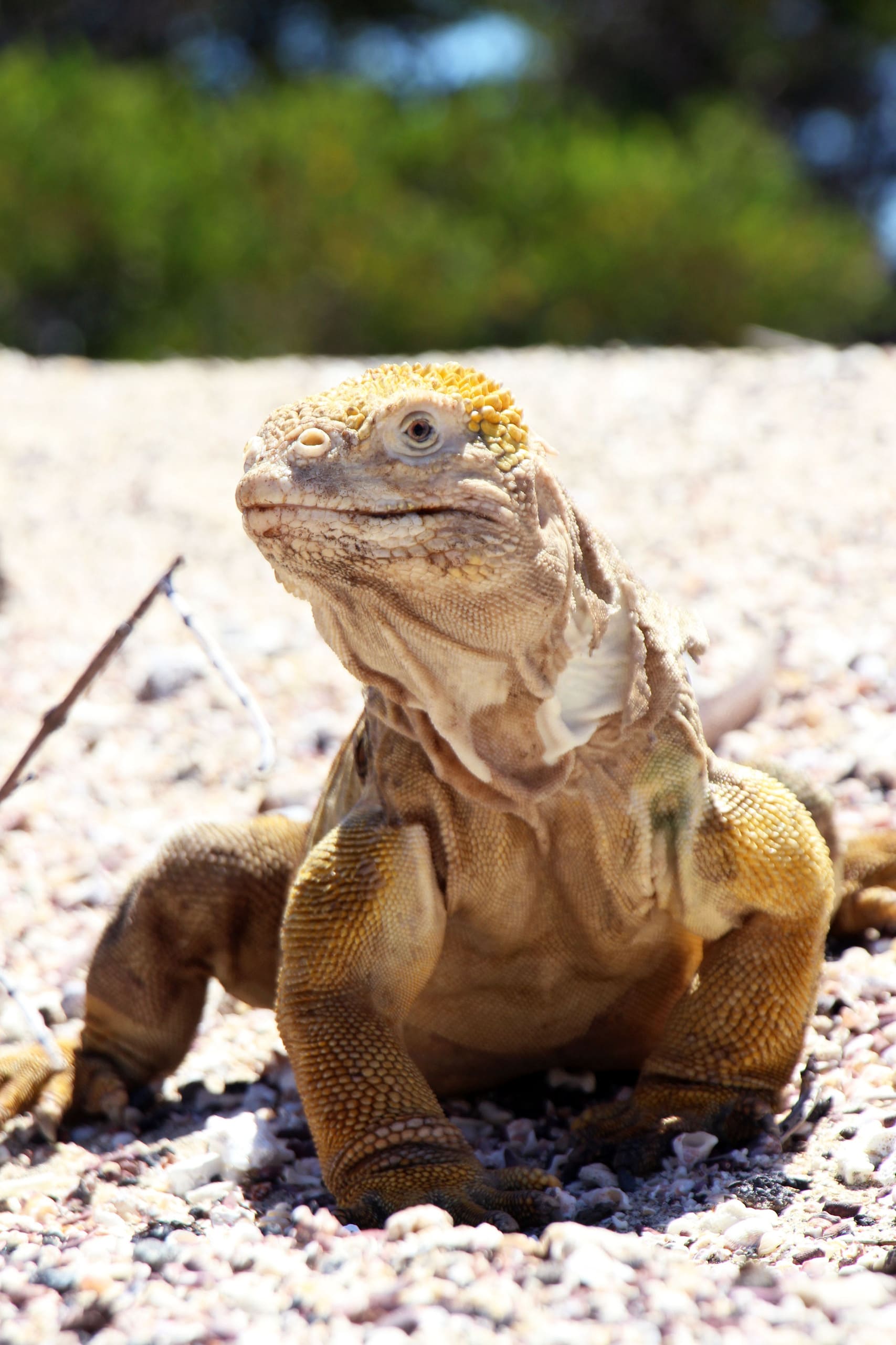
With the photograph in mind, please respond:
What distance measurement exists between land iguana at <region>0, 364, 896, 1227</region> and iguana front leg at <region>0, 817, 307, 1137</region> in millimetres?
400

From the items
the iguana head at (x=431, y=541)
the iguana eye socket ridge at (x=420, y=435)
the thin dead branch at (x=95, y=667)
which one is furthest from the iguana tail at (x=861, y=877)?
the thin dead branch at (x=95, y=667)

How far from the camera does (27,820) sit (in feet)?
18.9

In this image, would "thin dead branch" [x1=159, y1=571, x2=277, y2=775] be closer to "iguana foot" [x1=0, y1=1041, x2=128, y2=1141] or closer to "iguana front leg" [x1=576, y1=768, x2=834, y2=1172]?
"iguana front leg" [x1=576, y1=768, x2=834, y2=1172]

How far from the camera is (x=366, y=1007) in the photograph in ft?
10.2

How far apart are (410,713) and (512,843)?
1.15ft

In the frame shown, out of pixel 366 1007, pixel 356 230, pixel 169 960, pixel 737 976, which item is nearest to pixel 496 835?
pixel 366 1007

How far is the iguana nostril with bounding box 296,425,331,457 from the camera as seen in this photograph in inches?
108

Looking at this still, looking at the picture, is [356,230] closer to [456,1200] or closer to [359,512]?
[359,512]

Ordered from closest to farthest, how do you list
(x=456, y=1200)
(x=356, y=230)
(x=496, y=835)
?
(x=456, y=1200), (x=496, y=835), (x=356, y=230)

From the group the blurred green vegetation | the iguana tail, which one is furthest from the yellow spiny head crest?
the blurred green vegetation

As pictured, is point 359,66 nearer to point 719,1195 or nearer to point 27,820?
point 27,820

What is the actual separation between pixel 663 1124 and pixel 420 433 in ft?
4.74

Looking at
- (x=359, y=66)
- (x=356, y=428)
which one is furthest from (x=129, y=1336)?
(x=359, y=66)

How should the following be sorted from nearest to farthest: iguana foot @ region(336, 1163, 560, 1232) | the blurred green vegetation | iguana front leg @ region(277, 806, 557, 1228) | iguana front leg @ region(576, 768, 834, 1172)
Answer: iguana foot @ region(336, 1163, 560, 1232) → iguana front leg @ region(277, 806, 557, 1228) → iguana front leg @ region(576, 768, 834, 1172) → the blurred green vegetation
